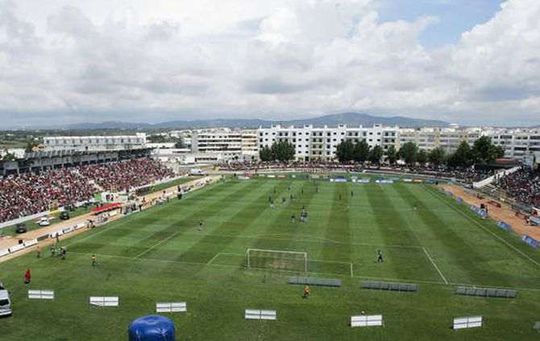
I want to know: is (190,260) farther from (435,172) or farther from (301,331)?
(435,172)

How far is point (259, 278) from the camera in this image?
3572cm

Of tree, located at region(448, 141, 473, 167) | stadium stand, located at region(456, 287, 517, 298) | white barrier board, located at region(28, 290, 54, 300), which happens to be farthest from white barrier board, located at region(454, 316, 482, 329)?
tree, located at region(448, 141, 473, 167)

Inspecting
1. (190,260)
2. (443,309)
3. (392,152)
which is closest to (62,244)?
(190,260)

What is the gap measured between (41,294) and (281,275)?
17076 mm

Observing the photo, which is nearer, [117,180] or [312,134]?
[117,180]

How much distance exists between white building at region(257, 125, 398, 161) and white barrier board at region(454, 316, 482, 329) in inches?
5844

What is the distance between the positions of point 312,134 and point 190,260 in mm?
145154

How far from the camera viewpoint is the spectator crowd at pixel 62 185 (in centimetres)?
5945

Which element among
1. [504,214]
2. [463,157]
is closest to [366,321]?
[504,214]

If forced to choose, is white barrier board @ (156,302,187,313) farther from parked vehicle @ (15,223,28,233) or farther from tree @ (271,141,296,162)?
tree @ (271,141,296,162)

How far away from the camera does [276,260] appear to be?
39.8 metres

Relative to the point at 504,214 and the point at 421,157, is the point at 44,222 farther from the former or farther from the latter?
the point at 421,157

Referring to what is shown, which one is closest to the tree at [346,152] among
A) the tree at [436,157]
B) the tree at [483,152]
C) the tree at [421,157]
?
the tree at [421,157]

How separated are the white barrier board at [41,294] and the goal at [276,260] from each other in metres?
14.9
